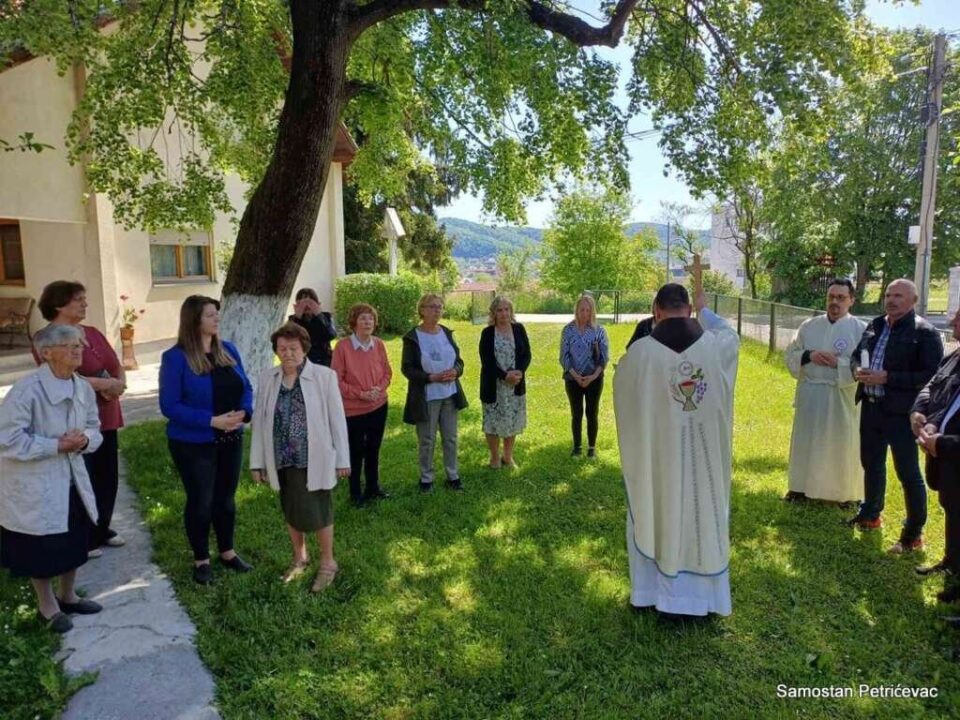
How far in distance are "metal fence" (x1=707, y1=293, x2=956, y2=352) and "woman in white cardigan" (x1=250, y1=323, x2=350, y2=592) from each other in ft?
35.1

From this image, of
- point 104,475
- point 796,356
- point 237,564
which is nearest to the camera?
point 237,564

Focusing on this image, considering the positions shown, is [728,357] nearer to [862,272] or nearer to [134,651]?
[134,651]

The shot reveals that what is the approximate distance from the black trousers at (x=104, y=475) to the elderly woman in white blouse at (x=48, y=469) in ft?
2.83

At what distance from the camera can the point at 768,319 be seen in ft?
49.4

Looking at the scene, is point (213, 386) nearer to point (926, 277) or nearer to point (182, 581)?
point (182, 581)

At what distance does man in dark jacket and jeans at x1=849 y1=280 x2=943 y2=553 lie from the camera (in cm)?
487

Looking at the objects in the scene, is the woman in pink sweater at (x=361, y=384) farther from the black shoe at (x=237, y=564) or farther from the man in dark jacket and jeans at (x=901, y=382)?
the man in dark jacket and jeans at (x=901, y=382)

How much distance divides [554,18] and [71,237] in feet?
31.2

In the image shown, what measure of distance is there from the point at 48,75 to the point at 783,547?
12.3 meters

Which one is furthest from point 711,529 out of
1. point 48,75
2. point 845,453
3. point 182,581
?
point 48,75

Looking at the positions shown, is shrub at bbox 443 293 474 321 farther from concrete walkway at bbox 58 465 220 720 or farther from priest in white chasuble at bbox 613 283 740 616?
priest in white chasuble at bbox 613 283 740 616

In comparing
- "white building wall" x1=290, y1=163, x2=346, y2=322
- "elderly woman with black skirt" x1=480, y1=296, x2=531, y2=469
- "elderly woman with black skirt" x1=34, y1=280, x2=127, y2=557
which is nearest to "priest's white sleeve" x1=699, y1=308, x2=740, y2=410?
"elderly woman with black skirt" x1=480, y1=296, x2=531, y2=469

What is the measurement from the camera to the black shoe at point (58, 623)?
3.89 metres

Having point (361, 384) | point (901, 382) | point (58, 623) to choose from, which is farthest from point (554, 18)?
point (58, 623)
